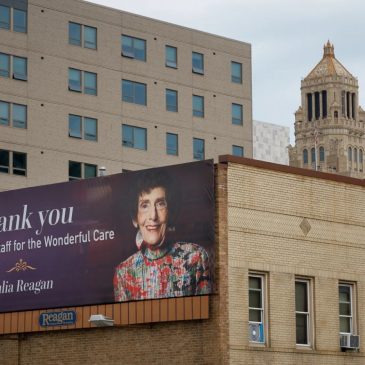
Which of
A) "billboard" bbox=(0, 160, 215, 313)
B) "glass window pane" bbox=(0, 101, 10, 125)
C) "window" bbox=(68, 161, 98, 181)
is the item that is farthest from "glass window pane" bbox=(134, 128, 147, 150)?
"billboard" bbox=(0, 160, 215, 313)

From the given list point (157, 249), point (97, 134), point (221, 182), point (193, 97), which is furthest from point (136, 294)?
point (193, 97)

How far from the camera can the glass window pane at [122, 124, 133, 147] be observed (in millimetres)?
89562

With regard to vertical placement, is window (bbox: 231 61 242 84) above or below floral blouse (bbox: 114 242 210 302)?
above

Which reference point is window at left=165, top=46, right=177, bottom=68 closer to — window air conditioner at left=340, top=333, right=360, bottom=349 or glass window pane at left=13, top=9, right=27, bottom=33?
glass window pane at left=13, top=9, right=27, bottom=33

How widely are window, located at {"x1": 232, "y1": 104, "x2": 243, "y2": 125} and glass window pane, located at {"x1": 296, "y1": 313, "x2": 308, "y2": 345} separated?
5501 centimetres

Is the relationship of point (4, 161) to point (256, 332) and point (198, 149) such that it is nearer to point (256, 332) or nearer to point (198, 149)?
point (198, 149)

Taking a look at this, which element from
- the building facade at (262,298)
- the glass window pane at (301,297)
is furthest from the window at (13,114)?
the glass window pane at (301,297)

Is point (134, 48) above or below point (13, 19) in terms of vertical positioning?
below

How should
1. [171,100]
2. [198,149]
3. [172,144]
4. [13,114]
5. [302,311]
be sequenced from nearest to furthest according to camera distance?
[302,311] < [13,114] < [172,144] < [171,100] < [198,149]

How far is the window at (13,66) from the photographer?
278ft

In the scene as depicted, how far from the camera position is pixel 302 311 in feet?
136

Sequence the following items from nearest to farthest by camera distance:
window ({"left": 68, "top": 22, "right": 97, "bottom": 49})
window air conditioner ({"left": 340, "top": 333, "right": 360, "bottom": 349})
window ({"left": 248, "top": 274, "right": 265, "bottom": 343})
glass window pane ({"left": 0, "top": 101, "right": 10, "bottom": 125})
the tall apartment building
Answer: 1. window ({"left": 248, "top": 274, "right": 265, "bottom": 343})
2. window air conditioner ({"left": 340, "top": 333, "right": 360, "bottom": 349})
3. glass window pane ({"left": 0, "top": 101, "right": 10, "bottom": 125})
4. the tall apartment building
5. window ({"left": 68, "top": 22, "right": 97, "bottom": 49})

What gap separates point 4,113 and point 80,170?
6.40 m

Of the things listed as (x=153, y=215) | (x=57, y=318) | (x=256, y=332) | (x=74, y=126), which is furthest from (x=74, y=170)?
(x=256, y=332)
